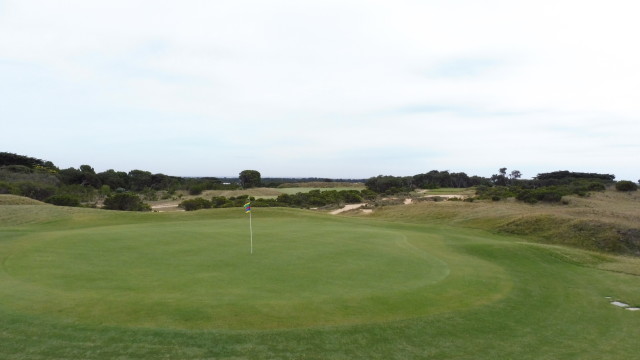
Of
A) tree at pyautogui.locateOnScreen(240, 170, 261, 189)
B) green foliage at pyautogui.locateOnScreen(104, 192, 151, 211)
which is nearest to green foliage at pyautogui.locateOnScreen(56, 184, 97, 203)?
green foliage at pyautogui.locateOnScreen(104, 192, 151, 211)

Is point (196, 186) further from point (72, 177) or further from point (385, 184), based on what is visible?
point (385, 184)

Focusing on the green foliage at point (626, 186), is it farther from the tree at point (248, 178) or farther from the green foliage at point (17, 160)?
the green foliage at point (17, 160)

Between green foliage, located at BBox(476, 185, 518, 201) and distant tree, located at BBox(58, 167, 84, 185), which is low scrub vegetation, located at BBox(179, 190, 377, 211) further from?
distant tree, located at BBox(58, 167, 84, 185)

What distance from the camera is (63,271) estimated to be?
38.0ft

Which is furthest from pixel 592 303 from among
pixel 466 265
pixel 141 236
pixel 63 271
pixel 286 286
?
pixel 141 236

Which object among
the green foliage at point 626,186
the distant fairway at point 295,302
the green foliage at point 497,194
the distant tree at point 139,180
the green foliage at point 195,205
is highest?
the distant tree at point 139,180

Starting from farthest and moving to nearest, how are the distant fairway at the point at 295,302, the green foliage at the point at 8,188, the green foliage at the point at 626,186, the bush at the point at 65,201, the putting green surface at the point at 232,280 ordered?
the green foliage at the point at 626,186 → the green foliage at the point at 8,188 → the bush at the point at 65,201 → the putting green surface at the point at 232,280 → the distant fairway at the point at 295,302

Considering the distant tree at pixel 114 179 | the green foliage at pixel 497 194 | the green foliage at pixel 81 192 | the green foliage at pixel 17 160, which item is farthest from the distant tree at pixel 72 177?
the green foliage at pixel 497 194

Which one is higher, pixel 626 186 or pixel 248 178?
pixel 248 178

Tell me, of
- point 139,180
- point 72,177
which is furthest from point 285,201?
point 139,180

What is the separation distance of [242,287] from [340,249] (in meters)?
5.87

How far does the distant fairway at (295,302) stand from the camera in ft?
24.4

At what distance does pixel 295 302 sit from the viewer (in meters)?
9.05

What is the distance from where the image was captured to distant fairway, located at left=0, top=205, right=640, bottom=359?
743 cm
